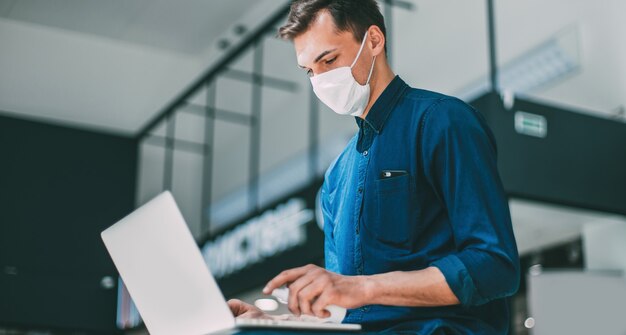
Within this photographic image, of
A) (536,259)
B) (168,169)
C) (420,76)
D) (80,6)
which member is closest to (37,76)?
(80,6)

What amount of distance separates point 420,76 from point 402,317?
4.80 m

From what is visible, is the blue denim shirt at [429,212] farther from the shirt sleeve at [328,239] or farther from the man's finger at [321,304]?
the man's finger at [321,304]

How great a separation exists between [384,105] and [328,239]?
11.3 inches

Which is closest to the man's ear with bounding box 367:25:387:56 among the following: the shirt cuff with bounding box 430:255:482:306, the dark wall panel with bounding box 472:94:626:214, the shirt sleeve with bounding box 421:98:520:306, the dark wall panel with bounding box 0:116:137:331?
the shirt sleeve with bounding box 421:98:520:306

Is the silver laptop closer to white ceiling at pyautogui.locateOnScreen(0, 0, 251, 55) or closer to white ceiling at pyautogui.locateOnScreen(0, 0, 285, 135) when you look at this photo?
white ceiling at pyautogui.locateOnScreen(0, 0, 285, 135)

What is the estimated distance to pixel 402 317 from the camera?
4.41ft

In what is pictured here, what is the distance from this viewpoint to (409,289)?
1.26 m

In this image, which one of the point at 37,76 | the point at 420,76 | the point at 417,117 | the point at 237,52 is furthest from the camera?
the point at 37,76

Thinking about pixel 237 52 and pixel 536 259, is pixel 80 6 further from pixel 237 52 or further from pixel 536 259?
pixel 536 259

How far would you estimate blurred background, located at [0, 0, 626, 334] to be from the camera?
447 centimetres

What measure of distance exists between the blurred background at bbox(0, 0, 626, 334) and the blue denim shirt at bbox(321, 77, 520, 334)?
269cm

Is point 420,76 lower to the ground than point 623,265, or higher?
higher

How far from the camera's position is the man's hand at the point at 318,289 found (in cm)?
122

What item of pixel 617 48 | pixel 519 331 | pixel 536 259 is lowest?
pixel 519 331
